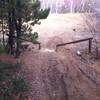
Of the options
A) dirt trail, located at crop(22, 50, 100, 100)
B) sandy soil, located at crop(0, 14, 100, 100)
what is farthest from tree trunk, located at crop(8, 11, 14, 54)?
dirt trail, located at crop(22, 50, 100, 100)

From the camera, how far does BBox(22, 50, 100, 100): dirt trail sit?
15.0m

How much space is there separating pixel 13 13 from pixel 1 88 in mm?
6105

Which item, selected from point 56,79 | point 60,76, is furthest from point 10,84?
point 60,76

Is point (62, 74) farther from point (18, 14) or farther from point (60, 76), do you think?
point (18, 14)

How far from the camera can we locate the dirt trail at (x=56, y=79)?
15.0 meters

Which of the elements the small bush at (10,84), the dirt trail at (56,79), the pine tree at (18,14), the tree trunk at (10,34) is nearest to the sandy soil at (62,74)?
the dirt trail at (56,79)

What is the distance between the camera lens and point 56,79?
1655 cm

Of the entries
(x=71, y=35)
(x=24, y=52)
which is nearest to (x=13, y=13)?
(x=24, y=52)

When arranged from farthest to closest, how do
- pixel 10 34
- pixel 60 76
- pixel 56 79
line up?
pixel 10 34, pixel 60 76, pixel 56 79

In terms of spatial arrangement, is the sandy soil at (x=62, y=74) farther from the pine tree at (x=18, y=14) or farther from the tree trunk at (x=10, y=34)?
the pine tree at (x=18, y=14)

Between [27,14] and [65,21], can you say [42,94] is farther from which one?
[65,21]

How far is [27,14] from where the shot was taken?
18500mm

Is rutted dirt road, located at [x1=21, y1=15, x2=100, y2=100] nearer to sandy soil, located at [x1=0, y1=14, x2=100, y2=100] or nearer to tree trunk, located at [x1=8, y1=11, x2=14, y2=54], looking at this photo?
sandy soil, located at [x1=0, y1=14, x2=100, y2=100]

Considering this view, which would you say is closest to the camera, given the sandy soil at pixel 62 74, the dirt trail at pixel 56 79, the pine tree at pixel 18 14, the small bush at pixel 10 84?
the small bush at pixel 10 84
